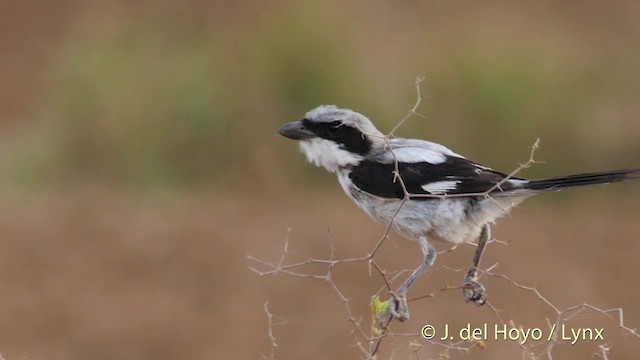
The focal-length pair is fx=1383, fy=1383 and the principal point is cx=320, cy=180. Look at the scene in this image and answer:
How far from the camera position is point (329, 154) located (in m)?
5.14

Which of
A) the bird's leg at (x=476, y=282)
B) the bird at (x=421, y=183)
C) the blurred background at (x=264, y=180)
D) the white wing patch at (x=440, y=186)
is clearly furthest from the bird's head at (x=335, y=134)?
the blurred background at (x=264, y=180)

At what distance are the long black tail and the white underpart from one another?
2.31ft

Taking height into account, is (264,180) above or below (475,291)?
below

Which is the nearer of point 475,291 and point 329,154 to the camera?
point 475,291

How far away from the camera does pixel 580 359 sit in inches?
309

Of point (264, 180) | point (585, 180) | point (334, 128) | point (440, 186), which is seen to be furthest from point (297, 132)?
point (264, 180)

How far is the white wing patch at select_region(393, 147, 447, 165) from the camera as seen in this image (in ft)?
16.3

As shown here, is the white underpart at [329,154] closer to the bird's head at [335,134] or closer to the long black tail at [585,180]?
the bird's head at [335,134]

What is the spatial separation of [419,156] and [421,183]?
98 millimetres

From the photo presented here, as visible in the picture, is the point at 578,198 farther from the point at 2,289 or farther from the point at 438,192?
the point at 438,192

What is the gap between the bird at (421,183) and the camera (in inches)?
188

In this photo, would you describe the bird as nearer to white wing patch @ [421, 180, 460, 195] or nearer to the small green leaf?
white wing patch @ [421, 180, 460, 195]

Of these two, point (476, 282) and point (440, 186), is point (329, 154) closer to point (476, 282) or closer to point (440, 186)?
point (440, 186)

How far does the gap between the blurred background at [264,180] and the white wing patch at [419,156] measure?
2.91 m
